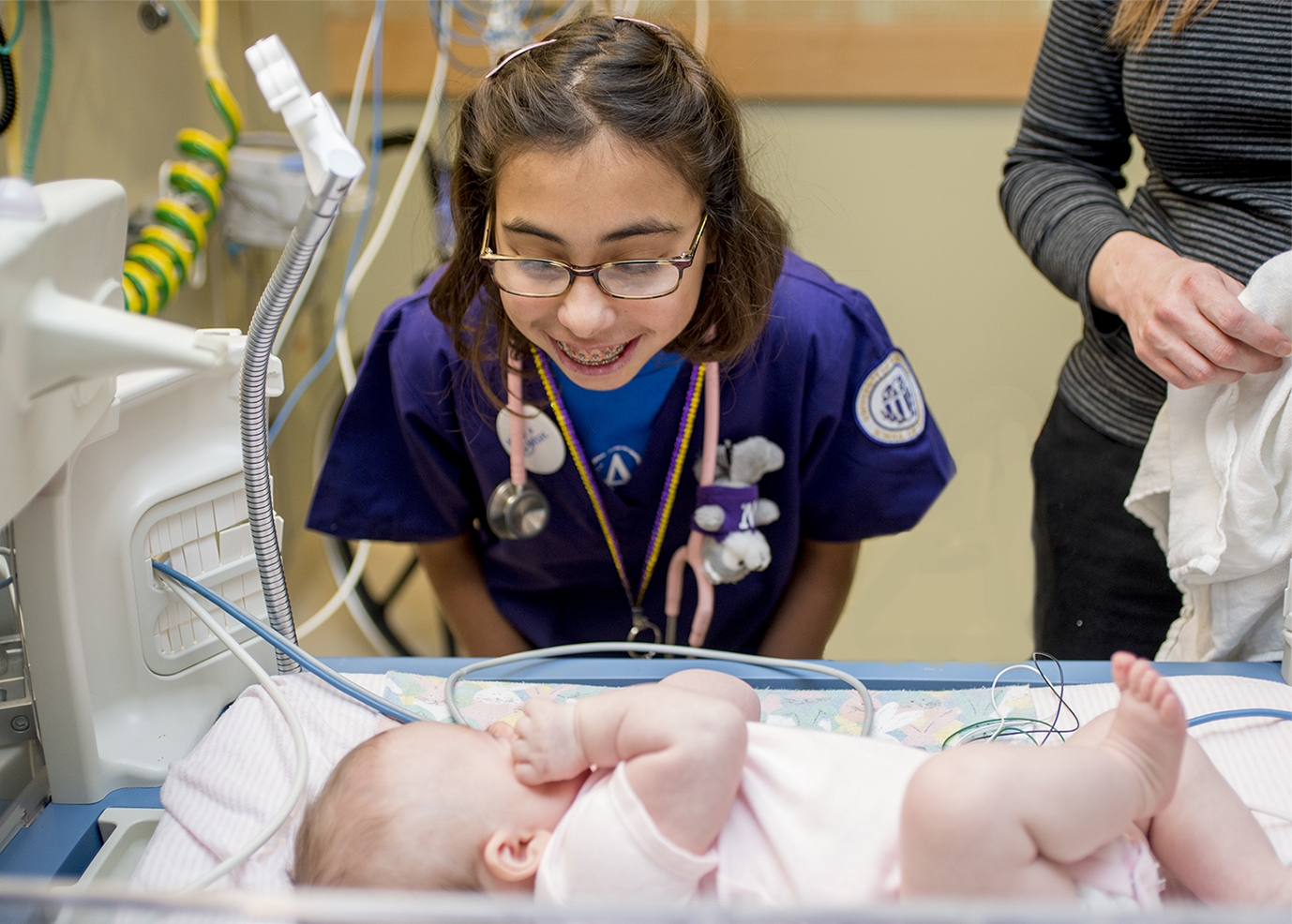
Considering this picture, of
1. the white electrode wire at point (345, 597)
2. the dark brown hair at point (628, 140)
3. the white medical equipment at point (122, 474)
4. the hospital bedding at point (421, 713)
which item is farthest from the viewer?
the white electrode wire at point (345, 597)

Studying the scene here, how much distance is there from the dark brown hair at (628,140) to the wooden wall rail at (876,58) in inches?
39.8

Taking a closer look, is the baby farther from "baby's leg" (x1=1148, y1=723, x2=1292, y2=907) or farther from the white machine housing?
the white machine housing

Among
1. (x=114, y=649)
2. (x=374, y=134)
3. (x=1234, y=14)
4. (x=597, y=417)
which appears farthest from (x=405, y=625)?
(x=1234, y=14)

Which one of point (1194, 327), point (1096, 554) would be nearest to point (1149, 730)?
point (1194, 327)

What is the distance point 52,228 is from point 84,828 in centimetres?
49

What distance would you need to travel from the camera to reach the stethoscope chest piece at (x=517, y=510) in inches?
42.3

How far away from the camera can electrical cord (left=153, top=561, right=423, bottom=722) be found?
0.86 m

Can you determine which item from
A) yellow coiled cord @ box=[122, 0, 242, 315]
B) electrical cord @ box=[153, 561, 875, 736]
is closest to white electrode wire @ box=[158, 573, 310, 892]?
electrical cord @ box=[153, 561, 875, 736]

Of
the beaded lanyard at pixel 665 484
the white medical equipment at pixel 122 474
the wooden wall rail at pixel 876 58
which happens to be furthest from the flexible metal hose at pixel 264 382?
the wooden wall rail at pixel 876 58

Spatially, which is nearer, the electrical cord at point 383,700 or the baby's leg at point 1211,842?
the baby's leg at point 1211,842

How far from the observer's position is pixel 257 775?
2.69ft

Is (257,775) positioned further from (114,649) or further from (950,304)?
(950,304)

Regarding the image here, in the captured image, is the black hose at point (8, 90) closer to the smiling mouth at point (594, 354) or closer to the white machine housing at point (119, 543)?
the white machine housing at point (119, 543)

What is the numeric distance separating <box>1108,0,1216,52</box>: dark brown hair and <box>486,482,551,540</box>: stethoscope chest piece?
0.76 m
